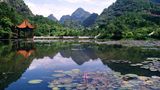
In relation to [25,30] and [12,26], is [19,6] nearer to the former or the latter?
[25,30]

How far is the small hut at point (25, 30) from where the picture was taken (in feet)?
184

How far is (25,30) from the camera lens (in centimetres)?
5722

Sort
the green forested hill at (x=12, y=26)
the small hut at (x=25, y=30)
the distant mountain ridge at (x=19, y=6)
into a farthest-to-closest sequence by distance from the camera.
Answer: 1. the distant mountain ridge at (x=19, y=6)
2. the small hut at (x=25, y=30)
3. the green forested hill at (x=12, y=26)

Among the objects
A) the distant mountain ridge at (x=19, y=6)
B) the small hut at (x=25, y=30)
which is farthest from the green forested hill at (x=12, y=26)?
the distant mountain ridge at (x=19, y=6)

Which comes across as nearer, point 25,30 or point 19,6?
point 25,30

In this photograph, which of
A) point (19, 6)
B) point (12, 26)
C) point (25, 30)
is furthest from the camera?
point (19, 6)

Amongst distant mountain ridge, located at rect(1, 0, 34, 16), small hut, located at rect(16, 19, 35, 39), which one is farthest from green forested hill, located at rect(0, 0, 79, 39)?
distant mountain ridge, located at rect(1, 0, 34, 16)

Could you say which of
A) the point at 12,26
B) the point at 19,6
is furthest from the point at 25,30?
the point at 19,6

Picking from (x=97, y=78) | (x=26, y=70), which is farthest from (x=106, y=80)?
(x=26, y=70)

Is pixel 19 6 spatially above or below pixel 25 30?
above

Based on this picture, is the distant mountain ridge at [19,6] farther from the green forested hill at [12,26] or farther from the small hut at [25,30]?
the small hut at [25,30]

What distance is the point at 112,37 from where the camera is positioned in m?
64.7

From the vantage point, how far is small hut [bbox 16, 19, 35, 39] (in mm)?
56094

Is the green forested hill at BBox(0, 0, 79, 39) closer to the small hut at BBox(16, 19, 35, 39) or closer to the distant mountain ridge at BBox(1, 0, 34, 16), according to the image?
the small hut at BBox(16, 19, 35, 39)
